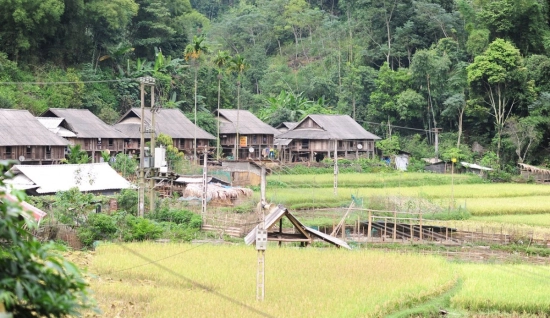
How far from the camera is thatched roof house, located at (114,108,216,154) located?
45.3 metres

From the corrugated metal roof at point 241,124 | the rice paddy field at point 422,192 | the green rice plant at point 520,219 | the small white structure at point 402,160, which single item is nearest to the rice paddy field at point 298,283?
the green rice plant at point 520,219

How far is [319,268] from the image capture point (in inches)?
744

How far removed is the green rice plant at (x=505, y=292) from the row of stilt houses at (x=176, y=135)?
1394 centimetres

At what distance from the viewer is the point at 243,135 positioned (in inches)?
2055

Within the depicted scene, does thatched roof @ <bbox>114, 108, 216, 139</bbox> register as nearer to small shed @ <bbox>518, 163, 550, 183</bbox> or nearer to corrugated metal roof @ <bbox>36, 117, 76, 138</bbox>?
corrugated metal roof @ <bbox>36, 117, 76, 138</bbox>

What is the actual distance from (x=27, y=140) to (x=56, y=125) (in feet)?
16.9

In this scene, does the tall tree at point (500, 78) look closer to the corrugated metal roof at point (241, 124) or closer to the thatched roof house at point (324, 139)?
the thatched roof house at point (324, 139)

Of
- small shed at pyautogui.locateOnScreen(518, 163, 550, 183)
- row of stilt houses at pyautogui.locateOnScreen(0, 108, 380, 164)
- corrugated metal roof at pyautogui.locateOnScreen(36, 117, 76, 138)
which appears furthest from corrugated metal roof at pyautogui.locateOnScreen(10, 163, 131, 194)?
small shed at pyautogui.locateOnScreen(518, 163, 550, 183)

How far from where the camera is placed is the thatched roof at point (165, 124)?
45.3 meters

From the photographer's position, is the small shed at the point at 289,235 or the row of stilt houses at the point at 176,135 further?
the row of stilt houses at the point at 176,135

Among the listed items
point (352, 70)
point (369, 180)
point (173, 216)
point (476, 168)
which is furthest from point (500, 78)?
point (173, 216)

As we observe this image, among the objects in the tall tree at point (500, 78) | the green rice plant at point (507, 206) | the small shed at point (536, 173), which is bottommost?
the green rice plant at point (507, 206)

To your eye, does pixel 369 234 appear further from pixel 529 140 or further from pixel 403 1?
pixel 403 1

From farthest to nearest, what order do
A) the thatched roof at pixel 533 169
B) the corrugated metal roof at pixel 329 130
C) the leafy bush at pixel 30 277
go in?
the corrugated metal roof at pixel 329 130 < the thatched roof at pixel 533 169 < the leafy bush at pixel 30 277
